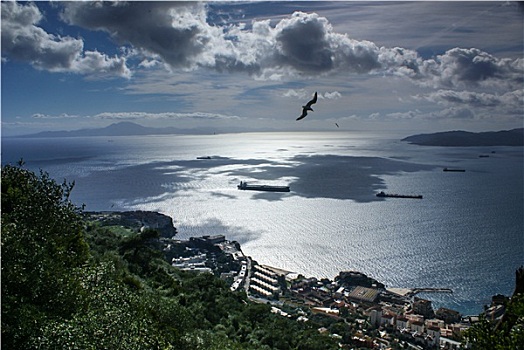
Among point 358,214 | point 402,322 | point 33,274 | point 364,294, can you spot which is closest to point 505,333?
point 33,274

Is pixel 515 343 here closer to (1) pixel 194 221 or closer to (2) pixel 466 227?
(2) pixel 466 227

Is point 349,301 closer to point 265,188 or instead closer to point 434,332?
point 434,332

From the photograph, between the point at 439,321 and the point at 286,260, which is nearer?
the point at 439,321

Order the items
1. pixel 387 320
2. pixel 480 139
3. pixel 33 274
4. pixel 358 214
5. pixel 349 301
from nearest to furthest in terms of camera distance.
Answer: pixel 33 274 < pixel 387 320 < pixel 349 301 < pixel 358 214 < pixel 480 139

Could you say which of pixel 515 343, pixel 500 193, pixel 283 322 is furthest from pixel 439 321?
pixel 500 193

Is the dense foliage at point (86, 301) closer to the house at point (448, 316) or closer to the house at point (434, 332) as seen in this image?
the house at point (434, 332)

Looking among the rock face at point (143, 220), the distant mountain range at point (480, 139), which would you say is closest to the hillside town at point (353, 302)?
the rock face at point (143, 220)

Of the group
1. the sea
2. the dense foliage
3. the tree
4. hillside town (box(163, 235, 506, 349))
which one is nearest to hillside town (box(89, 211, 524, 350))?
hillside town (box(163, 235, 506, 349))
